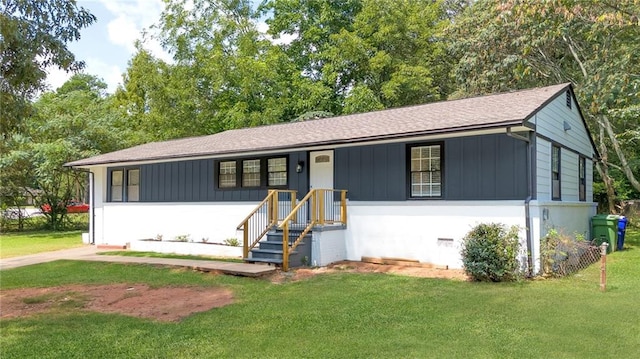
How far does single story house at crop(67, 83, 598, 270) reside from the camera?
8.95 meters

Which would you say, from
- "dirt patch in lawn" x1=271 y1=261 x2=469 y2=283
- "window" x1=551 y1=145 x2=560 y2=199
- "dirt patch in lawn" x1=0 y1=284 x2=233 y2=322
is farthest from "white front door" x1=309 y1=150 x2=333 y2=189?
"window" x1=551 y1=145 x2=560 y2=199

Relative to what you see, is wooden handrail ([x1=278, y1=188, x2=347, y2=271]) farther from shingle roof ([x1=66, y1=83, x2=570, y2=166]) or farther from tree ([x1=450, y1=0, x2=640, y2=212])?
tree ([x1=450, y1=0, x2=640, y2=212])

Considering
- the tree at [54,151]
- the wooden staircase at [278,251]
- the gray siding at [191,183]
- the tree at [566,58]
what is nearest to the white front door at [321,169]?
the gray siding at [191,183]

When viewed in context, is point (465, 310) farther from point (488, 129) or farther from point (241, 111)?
point (241, 111)

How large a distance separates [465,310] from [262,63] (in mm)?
20350

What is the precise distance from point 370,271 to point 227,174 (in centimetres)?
573

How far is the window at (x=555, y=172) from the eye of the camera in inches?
401

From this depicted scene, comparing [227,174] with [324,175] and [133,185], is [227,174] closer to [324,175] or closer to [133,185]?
[324,175]

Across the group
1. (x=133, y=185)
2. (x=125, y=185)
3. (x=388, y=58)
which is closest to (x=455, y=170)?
(x=133, y=185)

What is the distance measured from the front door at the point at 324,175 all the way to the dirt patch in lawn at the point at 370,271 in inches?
52.4

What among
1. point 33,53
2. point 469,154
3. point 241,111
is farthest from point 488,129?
point 241,111

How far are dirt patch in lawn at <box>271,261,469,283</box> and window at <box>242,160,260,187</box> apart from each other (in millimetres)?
3651

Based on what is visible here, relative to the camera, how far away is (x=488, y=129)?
28.8 ft

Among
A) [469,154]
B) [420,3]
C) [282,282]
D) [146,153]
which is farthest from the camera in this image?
[420,3]
